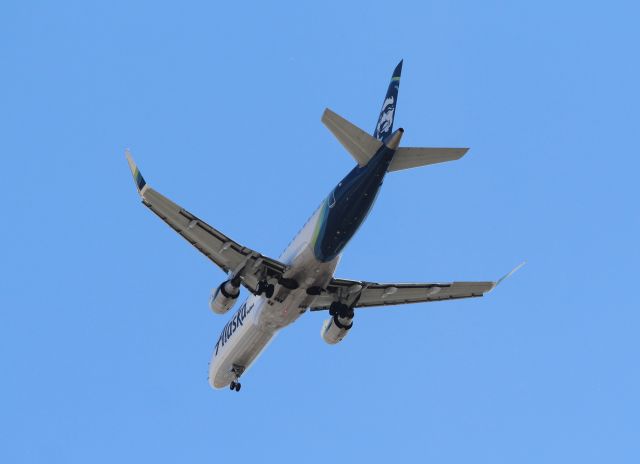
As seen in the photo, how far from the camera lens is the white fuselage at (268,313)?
128 feet

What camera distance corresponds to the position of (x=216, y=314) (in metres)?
41.1

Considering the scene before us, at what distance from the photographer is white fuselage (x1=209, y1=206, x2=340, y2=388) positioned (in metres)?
39.1

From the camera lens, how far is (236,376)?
46062 mm

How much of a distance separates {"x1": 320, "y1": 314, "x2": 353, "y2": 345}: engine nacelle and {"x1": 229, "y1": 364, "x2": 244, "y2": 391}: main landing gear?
15.6ft

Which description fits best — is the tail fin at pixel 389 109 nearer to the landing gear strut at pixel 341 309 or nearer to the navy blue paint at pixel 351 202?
the navy blue paint at pixel 351 202

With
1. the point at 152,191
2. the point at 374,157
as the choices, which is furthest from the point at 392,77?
the point at 152,191

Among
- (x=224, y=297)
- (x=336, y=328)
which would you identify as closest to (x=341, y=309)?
(x=336, y=328)

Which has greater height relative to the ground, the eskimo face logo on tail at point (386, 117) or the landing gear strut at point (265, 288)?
the eskimo face logo on tail at point (386, 117)

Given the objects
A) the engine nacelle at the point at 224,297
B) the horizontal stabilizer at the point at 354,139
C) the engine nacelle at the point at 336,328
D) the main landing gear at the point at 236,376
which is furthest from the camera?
the main landing gear at the point at 236,376

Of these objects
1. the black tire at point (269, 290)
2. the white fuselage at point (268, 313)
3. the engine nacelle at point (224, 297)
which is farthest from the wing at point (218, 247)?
the white fuselage at point (268, 313)

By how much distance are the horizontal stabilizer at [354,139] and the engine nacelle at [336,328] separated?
915cm

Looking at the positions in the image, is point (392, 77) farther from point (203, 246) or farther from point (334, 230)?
point (203, 246)

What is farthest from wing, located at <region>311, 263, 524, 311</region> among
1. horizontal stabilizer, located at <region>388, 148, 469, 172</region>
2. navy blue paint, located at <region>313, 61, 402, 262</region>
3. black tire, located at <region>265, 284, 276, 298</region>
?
horizontal stabilizer, located at <region>388, 148, 469, 172</region>

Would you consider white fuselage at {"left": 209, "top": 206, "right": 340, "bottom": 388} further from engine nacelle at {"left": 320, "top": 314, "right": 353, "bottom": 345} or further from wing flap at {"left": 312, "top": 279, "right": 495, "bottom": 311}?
wing flap at {"left": 312, "top": 279, "right": 495, "bottom": 311}
